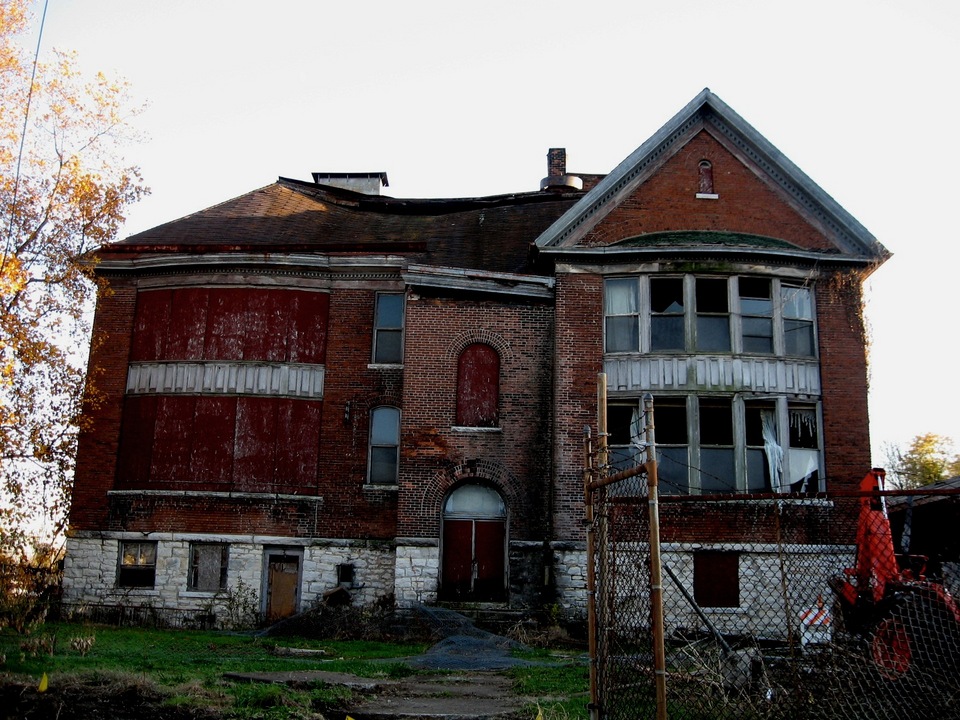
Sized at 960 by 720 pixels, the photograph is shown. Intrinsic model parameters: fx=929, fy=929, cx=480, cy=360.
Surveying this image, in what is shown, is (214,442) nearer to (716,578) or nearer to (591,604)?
(716,578)

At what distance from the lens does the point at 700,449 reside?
1923 centimetres

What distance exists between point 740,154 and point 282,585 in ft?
45.8

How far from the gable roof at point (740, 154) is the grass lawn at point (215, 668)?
939 centimetres

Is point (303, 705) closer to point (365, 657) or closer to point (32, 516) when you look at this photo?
point (365, 657)

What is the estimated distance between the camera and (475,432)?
19.8 m

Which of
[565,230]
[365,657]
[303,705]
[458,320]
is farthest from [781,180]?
[303,705]

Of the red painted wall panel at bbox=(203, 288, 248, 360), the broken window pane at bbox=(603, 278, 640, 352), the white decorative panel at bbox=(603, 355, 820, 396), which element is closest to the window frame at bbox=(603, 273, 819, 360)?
the broken window pane at bbox=(603, 278, 640, 352)

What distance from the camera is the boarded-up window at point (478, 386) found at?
20.0m

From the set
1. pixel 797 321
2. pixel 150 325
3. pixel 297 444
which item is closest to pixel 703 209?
pixel 797 321

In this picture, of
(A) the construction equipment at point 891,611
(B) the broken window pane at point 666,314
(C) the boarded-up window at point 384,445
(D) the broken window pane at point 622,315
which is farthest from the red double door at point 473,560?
(A) the construction equipment at point 891,611

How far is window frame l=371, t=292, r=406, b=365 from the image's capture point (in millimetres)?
21141

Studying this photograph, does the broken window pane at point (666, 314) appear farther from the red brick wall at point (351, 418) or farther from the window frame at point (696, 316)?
the red brick wall at point (351, 418)

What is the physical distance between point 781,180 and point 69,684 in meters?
17.4

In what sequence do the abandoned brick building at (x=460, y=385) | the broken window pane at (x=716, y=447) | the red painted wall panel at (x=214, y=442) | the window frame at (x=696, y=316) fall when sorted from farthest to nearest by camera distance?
1. the red painted wall panel at (x=214, y=442)
2. the window frame at (x=696, y=316)
3. the abandoned brick building at (x=460, y=385)
4. the broken window pane at (x=716, y=447)
